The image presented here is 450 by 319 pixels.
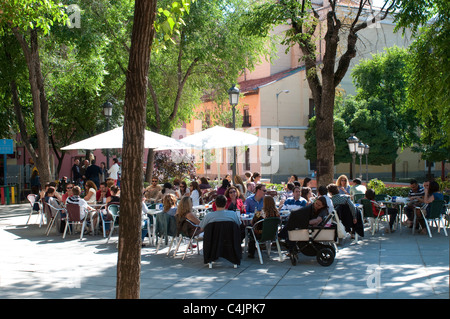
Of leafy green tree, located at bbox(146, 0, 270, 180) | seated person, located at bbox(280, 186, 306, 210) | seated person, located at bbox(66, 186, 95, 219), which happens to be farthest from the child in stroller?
leafy green tree, located at bbox(146, 0, 270, 180)

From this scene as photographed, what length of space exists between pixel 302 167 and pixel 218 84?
2328 centimetres

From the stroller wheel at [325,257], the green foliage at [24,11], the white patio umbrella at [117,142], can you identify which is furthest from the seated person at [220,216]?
the green foliage at [24,11]

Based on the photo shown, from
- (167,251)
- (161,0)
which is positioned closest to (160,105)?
(161,0)

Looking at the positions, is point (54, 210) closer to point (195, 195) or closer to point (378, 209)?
point (195, 195)

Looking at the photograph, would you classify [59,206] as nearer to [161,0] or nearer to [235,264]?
[235,264]

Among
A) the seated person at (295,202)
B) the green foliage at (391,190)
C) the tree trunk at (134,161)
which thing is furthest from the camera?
the green foliage at (391,190)

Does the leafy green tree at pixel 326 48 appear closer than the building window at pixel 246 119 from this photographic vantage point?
Yes

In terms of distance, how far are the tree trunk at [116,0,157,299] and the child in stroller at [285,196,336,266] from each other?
5.36 meters

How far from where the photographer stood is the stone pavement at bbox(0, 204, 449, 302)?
7266mm

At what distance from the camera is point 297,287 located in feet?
25.0

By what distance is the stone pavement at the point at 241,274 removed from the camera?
727 cm

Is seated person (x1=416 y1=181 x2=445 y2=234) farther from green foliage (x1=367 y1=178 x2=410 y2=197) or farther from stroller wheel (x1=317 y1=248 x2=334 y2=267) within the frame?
green foliage (x1=367 y1=178 x2=410 y2=197)

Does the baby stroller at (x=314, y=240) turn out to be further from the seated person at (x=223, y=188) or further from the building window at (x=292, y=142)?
the building window at (x=292, y=142)

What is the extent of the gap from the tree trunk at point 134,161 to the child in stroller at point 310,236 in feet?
17.6
